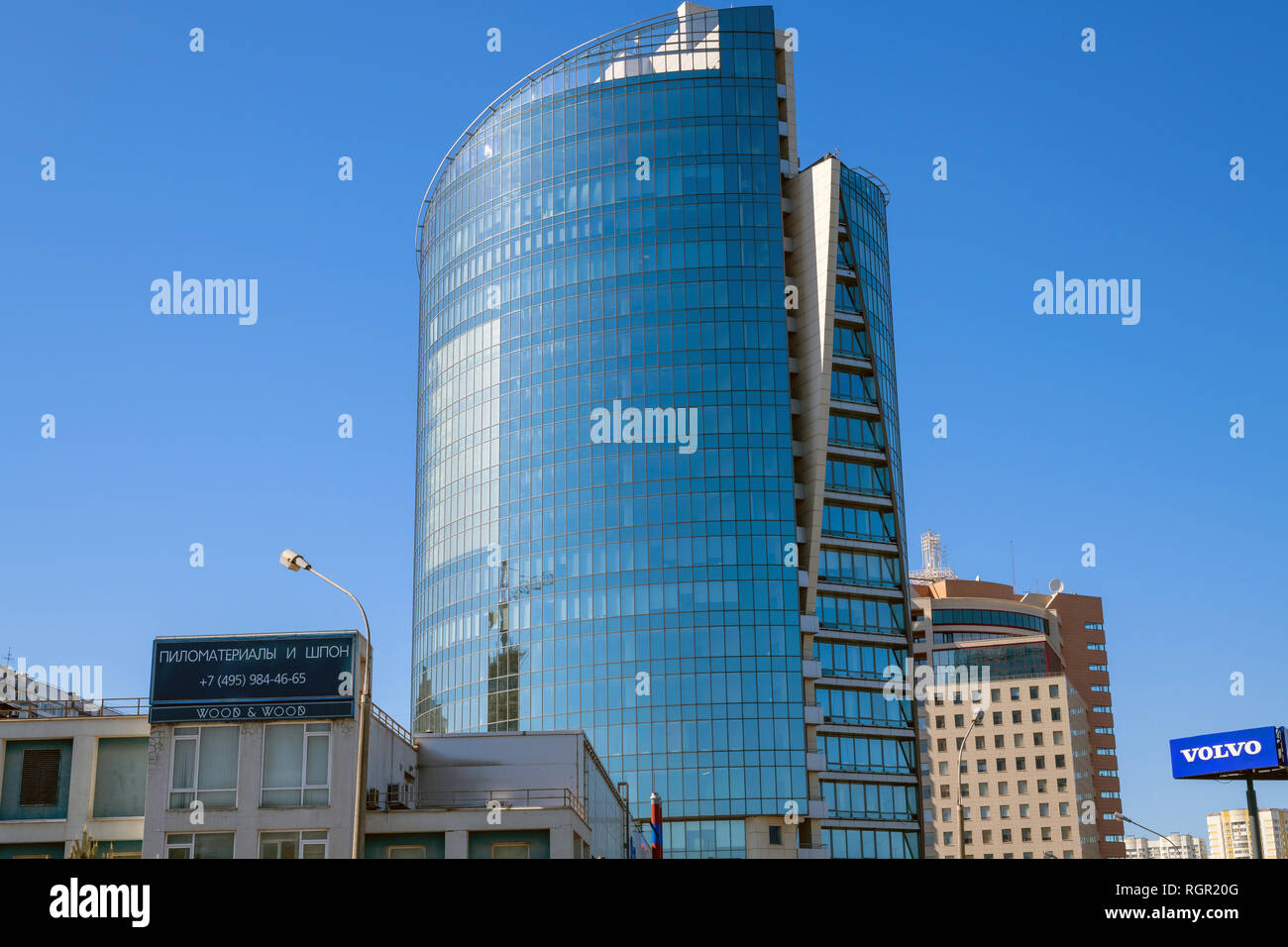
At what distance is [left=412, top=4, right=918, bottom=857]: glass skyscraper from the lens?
11069 centimetres

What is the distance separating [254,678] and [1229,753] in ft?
110

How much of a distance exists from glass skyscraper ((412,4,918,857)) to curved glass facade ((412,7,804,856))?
0.77ft

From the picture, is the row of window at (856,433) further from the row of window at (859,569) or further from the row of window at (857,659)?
the row of window at (857,659)

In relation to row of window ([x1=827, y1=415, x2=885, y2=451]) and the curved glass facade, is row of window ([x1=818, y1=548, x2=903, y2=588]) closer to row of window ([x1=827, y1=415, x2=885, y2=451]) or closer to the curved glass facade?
the curved glass facade

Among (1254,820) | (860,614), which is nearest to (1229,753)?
(1254,820)

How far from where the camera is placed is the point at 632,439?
388ft

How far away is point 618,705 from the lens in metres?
112

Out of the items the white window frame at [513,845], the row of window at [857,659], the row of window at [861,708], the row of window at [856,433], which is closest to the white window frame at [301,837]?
the white window frame at [513,845]

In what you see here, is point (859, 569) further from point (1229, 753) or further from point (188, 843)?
point (188, 843)

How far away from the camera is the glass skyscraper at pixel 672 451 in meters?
111

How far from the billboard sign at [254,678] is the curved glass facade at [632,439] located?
2577 inches
